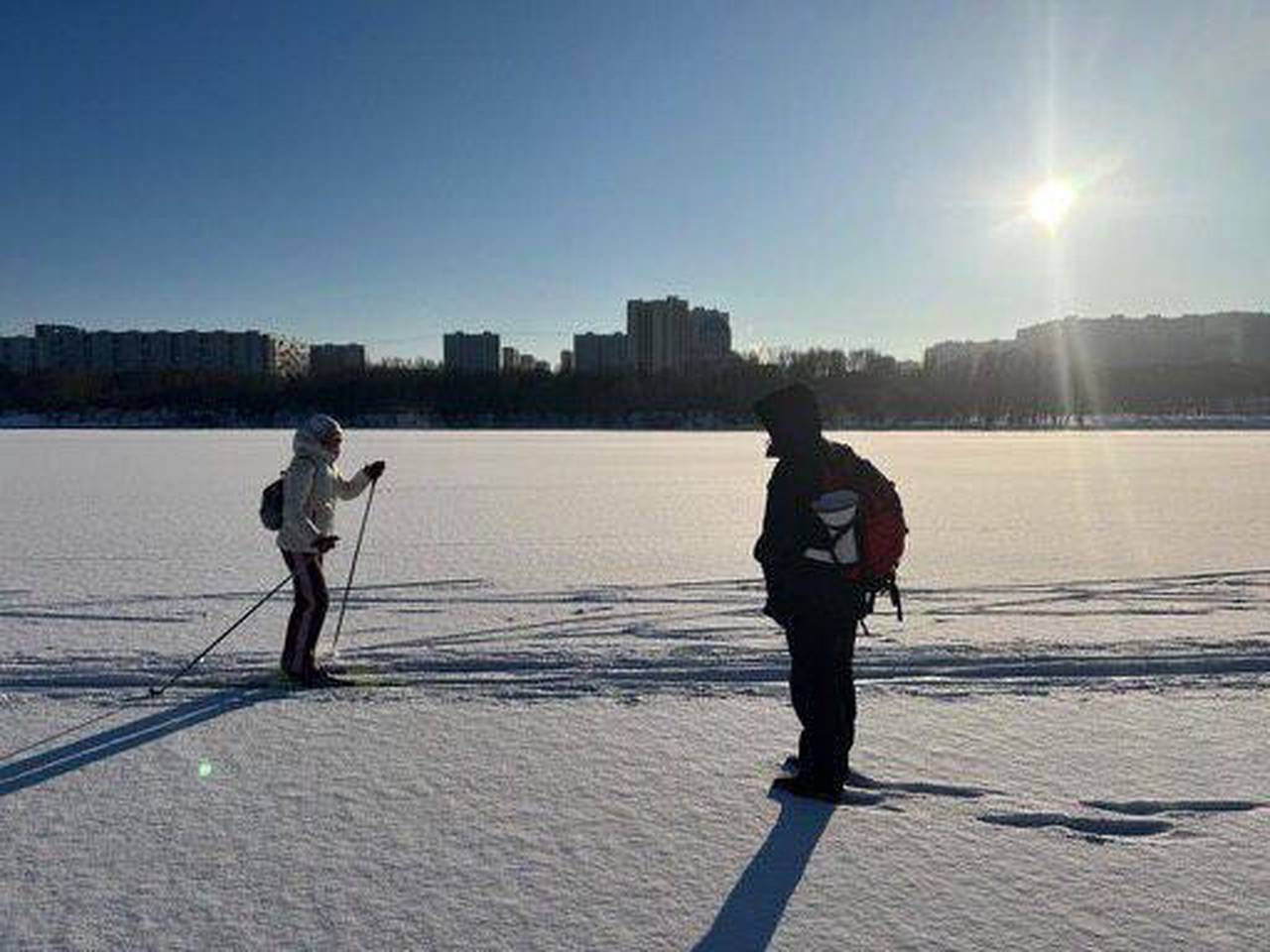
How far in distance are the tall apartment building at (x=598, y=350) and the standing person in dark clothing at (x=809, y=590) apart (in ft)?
522

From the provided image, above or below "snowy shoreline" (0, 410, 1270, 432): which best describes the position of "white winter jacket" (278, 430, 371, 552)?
below

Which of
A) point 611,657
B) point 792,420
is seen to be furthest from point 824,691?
point 611,657

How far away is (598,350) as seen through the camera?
168m

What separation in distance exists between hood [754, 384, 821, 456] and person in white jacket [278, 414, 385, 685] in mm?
3020

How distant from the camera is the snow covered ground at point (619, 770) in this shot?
352 cm

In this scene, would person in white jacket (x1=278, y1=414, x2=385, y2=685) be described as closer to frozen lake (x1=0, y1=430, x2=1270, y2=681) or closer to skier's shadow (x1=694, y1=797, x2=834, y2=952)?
frozen lake (x1=0, y1=430, x2=1270, y2=681)

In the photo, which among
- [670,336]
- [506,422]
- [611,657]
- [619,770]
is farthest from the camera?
[670,336]

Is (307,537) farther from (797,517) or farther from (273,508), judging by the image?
(797,517)

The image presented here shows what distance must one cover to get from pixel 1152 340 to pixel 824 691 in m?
188

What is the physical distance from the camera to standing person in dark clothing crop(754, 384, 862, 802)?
437 centimetres

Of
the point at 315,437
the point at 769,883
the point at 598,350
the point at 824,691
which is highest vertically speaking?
the point at 598,350

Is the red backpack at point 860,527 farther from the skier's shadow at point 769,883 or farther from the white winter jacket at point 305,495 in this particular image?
the white winter jacket at point 305,495

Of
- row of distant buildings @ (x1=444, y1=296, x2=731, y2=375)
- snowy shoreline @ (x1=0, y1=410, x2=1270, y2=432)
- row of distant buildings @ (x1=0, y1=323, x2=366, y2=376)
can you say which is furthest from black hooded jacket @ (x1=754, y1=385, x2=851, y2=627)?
row of distant buildings @ (x1=0, y1=323, x2=366, y2=376)

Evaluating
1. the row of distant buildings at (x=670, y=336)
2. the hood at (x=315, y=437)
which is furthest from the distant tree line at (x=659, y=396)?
the hood at (x=315, y=437)
